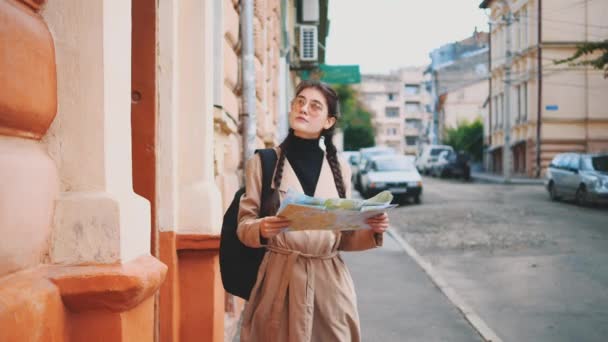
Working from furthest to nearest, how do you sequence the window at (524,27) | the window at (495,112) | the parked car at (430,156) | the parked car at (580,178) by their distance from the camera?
the window at (495,112) < the parked car at (430,156) < the window at (524,27) < the parked car at (580,178)

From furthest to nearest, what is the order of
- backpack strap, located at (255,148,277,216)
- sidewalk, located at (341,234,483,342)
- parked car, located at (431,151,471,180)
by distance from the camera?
1. parked car, located at (431,151,471,180)
2. sidewalk, located at (341,234,483,342)
3. backpack strap, located at (255,148,277,216)

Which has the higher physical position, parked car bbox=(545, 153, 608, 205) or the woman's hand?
the woman's hand

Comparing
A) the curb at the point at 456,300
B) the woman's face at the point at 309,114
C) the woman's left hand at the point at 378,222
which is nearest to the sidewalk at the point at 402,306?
the curb at the point at 456,300

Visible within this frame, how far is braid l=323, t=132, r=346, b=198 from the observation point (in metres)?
3.01

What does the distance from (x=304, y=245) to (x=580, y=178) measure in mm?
17246

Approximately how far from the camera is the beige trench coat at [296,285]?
280 centimetres

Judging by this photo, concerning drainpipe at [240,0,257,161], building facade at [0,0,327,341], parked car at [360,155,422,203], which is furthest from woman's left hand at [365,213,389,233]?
parked car at [360,155,422,203]

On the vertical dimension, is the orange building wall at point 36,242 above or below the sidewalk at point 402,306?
above

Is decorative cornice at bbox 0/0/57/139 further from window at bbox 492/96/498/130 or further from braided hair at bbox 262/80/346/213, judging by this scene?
window at bbox 492/96/498/130

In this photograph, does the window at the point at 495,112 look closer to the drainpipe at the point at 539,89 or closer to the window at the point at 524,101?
the window at the point at 524,101

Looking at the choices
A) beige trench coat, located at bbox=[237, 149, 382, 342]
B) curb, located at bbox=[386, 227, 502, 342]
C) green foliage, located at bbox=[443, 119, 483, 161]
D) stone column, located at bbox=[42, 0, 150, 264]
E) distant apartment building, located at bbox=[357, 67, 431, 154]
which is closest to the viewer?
stone column, located at bbox=[42, 0, 150, 264]

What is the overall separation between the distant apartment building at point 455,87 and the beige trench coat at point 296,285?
6384 centimetres

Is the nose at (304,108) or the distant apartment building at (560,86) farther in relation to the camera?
the distant apartment building at (560,86)

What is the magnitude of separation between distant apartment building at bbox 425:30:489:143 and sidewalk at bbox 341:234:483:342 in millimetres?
57318
